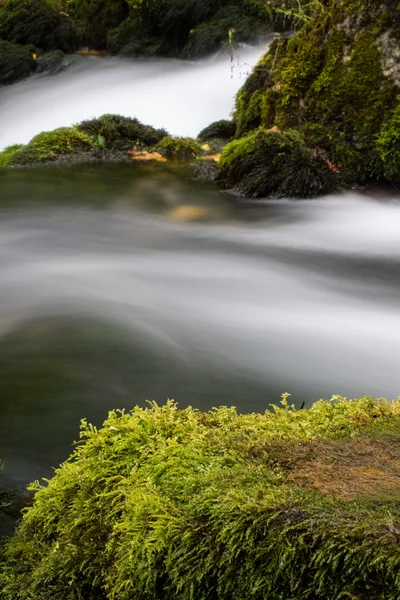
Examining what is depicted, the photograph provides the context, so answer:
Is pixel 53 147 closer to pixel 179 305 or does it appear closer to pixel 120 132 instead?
pixel 120 132

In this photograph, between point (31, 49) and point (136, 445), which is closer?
point (136, 445)

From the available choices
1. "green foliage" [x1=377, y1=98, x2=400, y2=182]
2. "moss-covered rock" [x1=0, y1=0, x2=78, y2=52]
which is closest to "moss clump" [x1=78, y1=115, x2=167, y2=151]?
"green foliage" [x1=377, y1=98, x2=400, y2=182]

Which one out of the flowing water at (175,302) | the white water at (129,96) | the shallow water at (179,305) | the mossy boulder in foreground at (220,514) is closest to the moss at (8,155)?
the flowing water at (175,302)

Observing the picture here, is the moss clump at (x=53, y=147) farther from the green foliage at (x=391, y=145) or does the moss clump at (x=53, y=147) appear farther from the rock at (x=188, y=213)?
the green foliage at (x=391, y=145)

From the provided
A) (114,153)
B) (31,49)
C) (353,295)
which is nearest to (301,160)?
(353,295)

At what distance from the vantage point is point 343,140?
727 centimetres

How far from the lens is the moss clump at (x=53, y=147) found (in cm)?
881

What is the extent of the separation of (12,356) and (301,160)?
16.4ft

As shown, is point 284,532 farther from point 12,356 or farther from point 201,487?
point 12,356

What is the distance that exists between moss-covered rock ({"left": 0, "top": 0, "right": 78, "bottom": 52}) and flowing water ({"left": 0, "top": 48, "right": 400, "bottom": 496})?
9.71 metres

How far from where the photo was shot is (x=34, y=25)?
626 inches

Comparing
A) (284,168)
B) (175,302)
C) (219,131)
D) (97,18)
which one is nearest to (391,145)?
(284,168)

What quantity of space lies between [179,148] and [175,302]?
5877mm

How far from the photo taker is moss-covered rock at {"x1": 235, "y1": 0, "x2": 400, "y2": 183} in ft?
22.9
